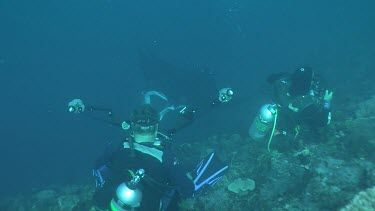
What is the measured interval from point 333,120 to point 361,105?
2.14 metres

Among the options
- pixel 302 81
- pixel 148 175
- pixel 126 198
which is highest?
pixel 302 81

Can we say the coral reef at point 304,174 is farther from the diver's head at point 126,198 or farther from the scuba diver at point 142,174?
the diver's head at point 126,198

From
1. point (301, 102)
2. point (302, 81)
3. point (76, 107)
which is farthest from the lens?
point (301, 102)

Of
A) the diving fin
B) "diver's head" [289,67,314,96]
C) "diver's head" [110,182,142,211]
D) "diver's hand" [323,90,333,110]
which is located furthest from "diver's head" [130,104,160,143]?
"diver's hand" [323,90,333,110]

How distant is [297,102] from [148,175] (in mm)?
4338

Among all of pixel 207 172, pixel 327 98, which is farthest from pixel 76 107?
pixel 327 98

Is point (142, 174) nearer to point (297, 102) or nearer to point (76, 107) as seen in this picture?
point (76, 107)

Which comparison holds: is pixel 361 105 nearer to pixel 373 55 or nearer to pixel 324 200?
pixel 324 200

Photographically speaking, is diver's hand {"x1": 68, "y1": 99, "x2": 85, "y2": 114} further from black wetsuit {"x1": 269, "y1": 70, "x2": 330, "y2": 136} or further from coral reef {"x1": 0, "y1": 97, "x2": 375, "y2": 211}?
black wetsuit {"x1": 269, "y1": 70, "x2": 330, "y2": 136}

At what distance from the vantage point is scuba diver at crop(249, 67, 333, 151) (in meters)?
7.96

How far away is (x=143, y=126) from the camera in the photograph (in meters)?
6.29

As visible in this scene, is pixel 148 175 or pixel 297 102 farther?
pixel 297 102

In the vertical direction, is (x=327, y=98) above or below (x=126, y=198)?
above

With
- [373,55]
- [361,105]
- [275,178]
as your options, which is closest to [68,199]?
[275,178]
